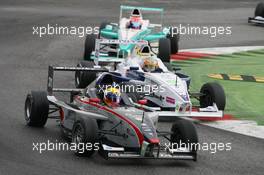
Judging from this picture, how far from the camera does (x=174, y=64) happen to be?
28.3m

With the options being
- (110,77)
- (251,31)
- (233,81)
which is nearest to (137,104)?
(110,77)

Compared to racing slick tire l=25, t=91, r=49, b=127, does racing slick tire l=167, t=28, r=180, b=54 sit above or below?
below

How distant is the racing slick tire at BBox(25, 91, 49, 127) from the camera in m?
18.5

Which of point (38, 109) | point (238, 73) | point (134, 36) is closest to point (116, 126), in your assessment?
point (38, 109)

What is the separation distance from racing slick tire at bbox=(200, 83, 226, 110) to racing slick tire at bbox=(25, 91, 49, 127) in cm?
398

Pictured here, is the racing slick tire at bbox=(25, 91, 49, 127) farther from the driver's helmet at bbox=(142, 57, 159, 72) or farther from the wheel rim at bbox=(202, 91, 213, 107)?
the wheel rim at bbox=(202, 91, 213, 107)

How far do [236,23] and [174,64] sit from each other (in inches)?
435

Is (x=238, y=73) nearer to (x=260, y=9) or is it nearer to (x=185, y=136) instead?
(x=185, y=136)

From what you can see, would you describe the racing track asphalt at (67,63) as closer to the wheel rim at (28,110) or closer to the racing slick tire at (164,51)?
the wheel rim at (28,110)

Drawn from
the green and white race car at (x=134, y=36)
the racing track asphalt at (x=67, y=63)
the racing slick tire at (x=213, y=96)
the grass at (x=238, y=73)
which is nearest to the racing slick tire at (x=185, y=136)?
the racing track asphalt at (x=67, y=63)

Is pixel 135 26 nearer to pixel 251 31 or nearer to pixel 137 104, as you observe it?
pixel 251 31

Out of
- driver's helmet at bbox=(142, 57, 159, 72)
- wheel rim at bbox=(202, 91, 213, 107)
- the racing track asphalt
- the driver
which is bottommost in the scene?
the racing track asphalt

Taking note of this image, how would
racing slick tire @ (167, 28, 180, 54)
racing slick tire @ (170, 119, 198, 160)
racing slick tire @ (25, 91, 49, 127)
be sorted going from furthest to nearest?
1. racing slick tire @ (167, 28, 180, 54)
2. racing slick tire @ (25, 91, 49, 127)
3. racing slick tire @ (170, 119, 198, 160)

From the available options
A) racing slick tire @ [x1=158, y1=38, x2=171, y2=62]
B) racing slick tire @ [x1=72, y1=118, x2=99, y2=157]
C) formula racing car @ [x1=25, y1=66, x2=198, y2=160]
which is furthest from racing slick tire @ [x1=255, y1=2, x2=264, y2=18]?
racing slick tire @ [x1=72, y1=118, x2=99, y2=157]
